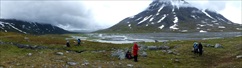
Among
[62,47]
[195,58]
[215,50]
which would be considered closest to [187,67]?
[195,58]

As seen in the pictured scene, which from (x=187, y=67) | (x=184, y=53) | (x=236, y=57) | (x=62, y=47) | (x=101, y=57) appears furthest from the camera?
(x=62, y=47)

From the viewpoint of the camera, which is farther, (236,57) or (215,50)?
(215,50)

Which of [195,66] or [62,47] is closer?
[195,66]

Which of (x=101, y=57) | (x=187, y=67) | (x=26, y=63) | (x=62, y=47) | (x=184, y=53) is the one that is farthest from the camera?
(x=62, y=47)

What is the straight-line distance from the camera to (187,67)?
1304 inches

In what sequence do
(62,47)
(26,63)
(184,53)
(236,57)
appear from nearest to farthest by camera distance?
(26,63) → (236,57) → (184,53) → (62,47)

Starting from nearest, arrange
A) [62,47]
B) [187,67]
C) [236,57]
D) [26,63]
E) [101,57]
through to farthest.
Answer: [26,63], [187,67], [236,57], [101,57], [62,47]

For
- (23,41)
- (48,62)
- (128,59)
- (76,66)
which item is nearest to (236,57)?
(128,59)

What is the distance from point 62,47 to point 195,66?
2707 cm

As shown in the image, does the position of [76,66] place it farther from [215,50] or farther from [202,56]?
[215,50]

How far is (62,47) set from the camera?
52375mm

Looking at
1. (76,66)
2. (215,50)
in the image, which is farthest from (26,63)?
(215,50)

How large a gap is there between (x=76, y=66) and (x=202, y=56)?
20.0 metres

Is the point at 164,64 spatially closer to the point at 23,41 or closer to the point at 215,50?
the point at 215,50
